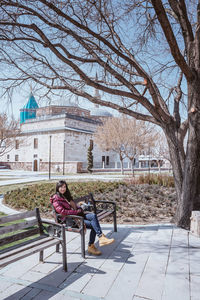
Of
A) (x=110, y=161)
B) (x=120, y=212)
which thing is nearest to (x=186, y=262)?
(x=120, y=212)

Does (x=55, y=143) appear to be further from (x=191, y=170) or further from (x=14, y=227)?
(x=14, y=227)

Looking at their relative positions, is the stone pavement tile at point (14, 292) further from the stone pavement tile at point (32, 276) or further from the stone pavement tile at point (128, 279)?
the stone pavement tile at point (128, 279)

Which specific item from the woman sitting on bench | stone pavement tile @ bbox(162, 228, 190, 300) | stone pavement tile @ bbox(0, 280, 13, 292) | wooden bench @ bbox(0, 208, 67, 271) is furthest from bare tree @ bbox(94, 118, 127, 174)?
stone pavement tile @ bbox(0, 280, 13, 292)

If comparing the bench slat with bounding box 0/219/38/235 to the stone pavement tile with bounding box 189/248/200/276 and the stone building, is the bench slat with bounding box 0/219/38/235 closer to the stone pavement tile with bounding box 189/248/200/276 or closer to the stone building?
the stone pavement tile with bounding box 189/248/200/276

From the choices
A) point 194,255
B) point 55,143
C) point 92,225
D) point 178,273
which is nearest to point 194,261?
point 194,255

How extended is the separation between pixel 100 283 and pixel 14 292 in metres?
1.09

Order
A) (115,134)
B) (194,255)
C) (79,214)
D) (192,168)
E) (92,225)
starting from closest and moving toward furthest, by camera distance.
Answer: (194,255), (92,225), (79,214), (192,168), (115,134)

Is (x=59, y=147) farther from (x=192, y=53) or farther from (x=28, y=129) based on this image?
(x=192, y=53)

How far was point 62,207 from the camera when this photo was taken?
4.28 meters

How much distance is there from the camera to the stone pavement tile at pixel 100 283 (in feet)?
9.78

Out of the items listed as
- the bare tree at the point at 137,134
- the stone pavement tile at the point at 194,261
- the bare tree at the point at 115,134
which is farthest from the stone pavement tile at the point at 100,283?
the bare tree at the point at 115,134

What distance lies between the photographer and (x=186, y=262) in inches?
150

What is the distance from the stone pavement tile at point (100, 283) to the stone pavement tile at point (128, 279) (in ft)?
0.19

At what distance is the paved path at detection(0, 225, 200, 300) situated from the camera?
9.66 feet
